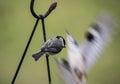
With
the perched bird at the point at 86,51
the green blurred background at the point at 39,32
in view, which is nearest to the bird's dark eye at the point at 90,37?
the perched bird at the point at 86,51

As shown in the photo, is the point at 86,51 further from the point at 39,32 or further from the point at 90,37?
the point at 39,32

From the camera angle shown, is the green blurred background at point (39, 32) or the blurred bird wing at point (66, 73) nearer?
the blurred bird wing at point (66, 73)

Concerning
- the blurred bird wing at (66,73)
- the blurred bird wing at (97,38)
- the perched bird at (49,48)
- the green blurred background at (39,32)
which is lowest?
the blurred bird wing at (66,73)

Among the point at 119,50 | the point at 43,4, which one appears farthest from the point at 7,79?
the point at 119,50

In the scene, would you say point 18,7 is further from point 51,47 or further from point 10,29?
point 51,47

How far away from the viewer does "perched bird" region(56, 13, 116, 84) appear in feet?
1.74

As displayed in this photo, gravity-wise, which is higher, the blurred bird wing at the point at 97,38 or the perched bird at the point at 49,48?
the perched bird at the point at 49,48

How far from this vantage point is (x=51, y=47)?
1.81 ft

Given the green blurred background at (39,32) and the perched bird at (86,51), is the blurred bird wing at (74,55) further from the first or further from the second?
the green blurred background at (39,32)

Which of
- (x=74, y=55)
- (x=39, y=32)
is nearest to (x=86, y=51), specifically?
(x=74, y=55)

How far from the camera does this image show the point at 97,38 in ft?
1.86

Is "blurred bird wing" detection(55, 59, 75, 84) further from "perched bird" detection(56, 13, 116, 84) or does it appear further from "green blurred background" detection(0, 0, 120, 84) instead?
"green blurred background" detection(0, 0, 120, 84)

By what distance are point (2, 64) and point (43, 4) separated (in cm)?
23

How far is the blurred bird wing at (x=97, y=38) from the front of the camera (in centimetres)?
55
